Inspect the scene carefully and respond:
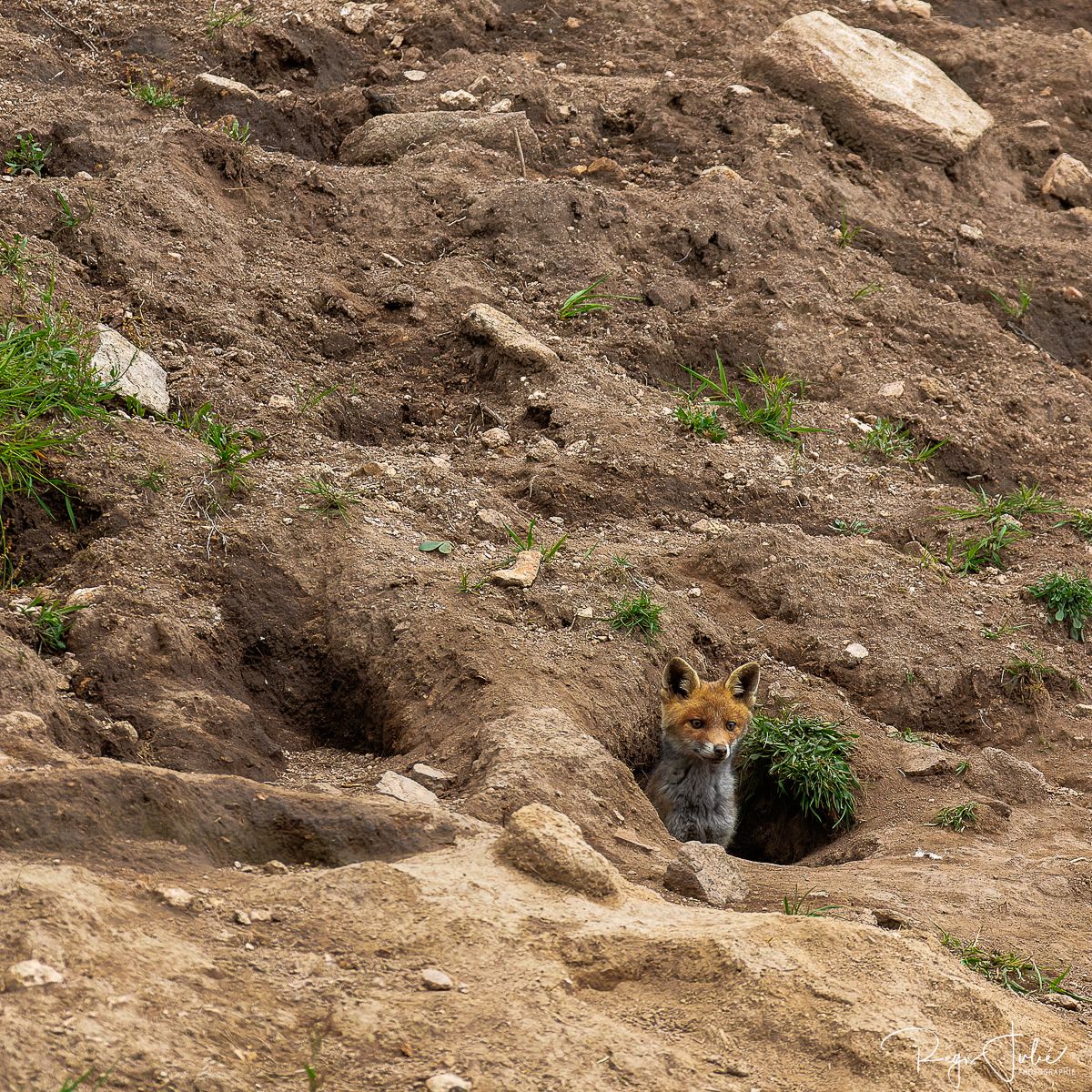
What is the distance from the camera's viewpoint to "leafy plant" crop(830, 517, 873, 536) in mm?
7246

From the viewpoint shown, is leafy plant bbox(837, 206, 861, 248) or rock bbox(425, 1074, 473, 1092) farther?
leafy plant bbox(837, 206, 861, 248)

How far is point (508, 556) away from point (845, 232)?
453 cm

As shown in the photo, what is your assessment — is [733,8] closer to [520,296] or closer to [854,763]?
[520,296]

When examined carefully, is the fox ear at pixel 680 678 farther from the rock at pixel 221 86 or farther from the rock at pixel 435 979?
the rock at pixel 221 86

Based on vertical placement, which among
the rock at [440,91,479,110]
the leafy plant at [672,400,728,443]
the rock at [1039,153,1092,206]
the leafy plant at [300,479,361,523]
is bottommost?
the leafy plant at [300,479,361,523]

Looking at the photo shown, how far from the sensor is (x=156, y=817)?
346 centimetres

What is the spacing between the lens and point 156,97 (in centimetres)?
834

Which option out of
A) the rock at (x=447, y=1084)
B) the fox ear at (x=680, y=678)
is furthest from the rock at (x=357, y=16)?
the rock at (x=447, y=1084)

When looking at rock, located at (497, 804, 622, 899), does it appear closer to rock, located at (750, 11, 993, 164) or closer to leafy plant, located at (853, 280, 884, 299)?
leafy plant, located at (853, 280, 884, 299)

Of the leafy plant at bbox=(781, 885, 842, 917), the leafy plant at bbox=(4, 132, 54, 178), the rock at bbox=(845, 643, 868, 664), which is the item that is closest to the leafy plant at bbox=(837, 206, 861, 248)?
the rock at bbox=(845, 643, 868, 664)

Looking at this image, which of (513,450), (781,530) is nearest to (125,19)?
(513,450)

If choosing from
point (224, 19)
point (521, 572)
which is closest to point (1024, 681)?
point (521, 572)

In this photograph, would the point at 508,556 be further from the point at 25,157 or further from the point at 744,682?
the point at 25,157

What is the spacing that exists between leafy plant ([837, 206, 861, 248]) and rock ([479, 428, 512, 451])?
11.3 feet
